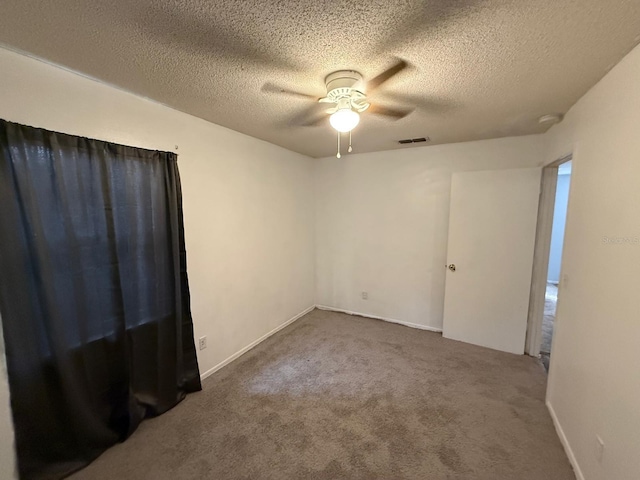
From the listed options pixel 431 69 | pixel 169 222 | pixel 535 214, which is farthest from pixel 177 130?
pixel 535 214

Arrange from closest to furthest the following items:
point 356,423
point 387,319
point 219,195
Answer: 1. point 356,423
2. point 219,195
3. point 387,319

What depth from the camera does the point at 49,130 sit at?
60.4 inches

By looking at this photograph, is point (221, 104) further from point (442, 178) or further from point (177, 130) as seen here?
point (442, 178)

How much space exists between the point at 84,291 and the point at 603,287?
2972 millimetres

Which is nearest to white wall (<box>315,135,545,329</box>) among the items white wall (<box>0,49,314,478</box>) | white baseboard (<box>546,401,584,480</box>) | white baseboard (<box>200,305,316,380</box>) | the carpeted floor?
white wall (<box>0,49,314,478</box>)

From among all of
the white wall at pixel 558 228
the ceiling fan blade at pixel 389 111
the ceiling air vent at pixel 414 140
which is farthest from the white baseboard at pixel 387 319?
the white wall at pixel 558 228

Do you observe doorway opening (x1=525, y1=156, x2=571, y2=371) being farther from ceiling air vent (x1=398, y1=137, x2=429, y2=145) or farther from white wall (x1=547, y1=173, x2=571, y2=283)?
white wall (x1=547, y1=173, x2=571, y2=283)

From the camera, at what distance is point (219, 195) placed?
264 centimetres

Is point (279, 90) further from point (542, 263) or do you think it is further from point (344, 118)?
point (542, 263)

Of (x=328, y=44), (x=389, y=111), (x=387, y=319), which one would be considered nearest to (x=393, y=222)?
(x=387, y=319)

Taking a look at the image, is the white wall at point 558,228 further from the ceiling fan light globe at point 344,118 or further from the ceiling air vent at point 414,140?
the ceiling fan light globe at point 344,118

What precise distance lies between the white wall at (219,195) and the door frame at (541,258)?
9.01 feet

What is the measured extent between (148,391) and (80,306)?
0.84 meters

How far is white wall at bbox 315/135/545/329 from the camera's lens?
325 cm
